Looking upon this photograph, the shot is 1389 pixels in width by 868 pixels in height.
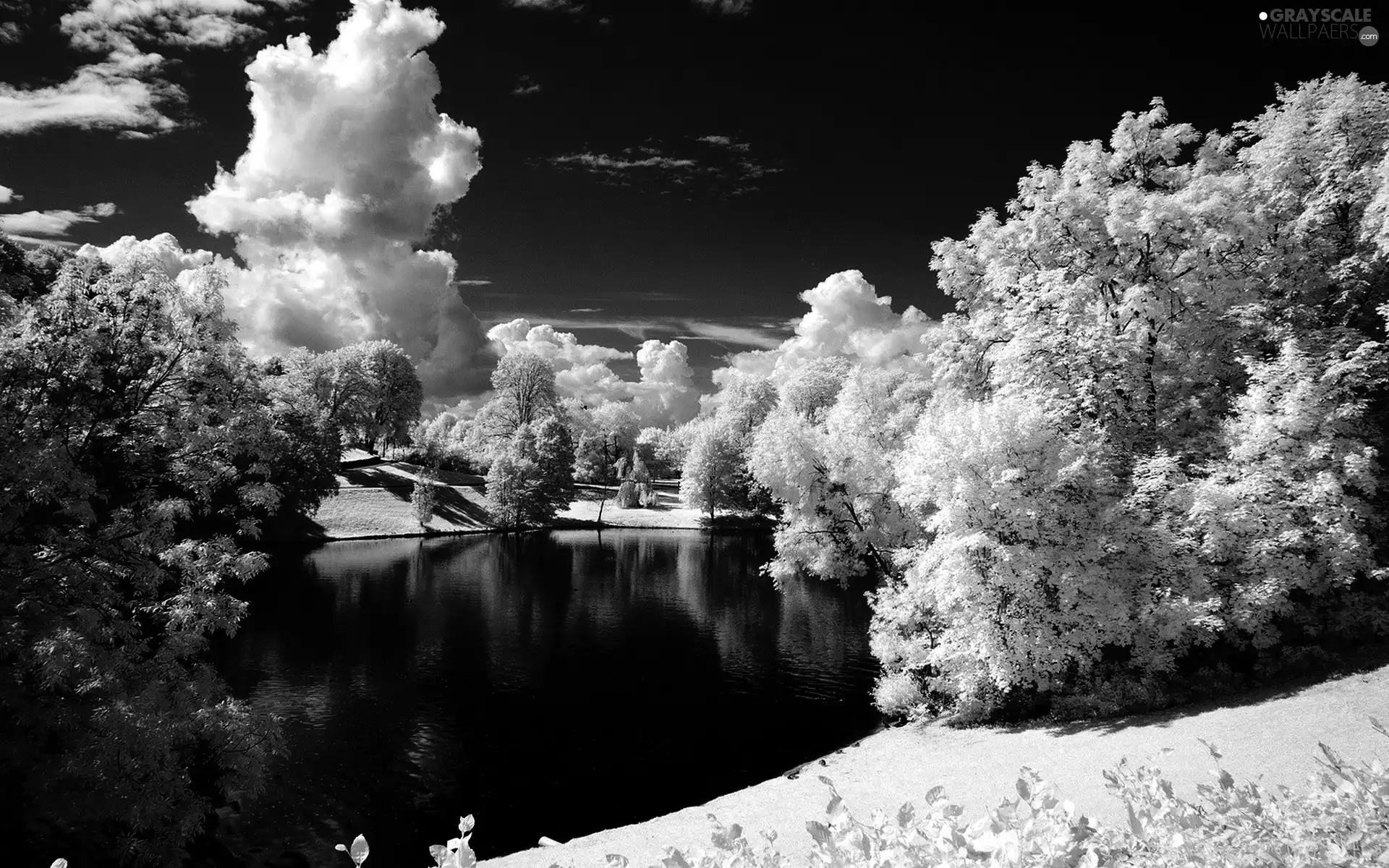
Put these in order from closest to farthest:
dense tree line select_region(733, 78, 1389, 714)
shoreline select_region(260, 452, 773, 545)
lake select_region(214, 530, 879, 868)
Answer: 1. dense tree line select_region(733, 78, 1389, 714)
2. lake select_region(214, 530, 879, 868)
3. shoreline select_region(260, 452, 773, 545)

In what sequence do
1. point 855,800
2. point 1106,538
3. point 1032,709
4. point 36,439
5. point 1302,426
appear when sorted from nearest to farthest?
point 36,439
point 855,800
point 1302,426
point 1106,538
point 1032,709

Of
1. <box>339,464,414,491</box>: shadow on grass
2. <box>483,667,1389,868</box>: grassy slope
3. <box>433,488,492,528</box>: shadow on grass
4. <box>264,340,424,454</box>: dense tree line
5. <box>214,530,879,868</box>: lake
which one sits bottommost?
<box>214,530,879,868</box>: lake

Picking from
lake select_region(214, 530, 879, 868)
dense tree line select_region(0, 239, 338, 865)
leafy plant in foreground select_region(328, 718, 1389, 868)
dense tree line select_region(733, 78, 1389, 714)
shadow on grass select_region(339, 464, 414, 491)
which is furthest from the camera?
shadow on grass select_region(339, 464, 414, 491)

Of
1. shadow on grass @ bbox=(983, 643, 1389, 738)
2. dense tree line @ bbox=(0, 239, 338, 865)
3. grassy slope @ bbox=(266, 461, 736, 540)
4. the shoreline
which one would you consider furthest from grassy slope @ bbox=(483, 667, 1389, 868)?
grassy slope @ bbox=(266, 461, 736, 540)

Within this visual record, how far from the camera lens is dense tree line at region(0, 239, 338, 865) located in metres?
12.8

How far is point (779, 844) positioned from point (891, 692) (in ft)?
35.6

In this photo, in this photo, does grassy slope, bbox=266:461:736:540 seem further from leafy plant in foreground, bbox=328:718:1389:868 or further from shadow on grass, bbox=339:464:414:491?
leafy plant in foreground, bbox=328:718:1389:868

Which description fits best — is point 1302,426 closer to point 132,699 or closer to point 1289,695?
point 1289,695

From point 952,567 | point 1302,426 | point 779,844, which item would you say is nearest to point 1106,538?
point 952,567

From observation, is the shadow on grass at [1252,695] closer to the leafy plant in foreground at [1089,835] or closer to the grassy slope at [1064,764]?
the grassy slope at [1064,764]

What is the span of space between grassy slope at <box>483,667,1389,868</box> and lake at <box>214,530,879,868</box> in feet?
5.75

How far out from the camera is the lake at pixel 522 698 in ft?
61.3

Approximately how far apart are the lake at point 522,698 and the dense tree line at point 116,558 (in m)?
4.08

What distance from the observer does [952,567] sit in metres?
19.6
